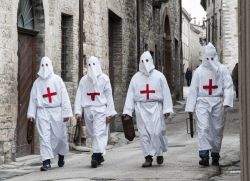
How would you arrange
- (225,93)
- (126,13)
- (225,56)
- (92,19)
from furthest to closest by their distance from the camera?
(225,56)
(126,13)
(92,19)
(225,93)

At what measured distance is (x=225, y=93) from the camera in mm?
10141

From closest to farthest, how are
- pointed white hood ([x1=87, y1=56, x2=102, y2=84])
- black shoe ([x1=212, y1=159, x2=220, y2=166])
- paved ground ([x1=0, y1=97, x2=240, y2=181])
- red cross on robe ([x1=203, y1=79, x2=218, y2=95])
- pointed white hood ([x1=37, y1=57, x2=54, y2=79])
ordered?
1. paved ground ([x1=0, y1=97, x2=240, y2=181])
2. black shoe ([x1=212, y1=159, x2=220, y2=166])
3. red cross on robe ([x1=203, y1=79, x2=218, y2=95])
4. pointed white hood ([x1=37, y1=57, x2=54, y2=79])
5. pointed white hood ([x1=87, y1=56, x2=102, y2=84])

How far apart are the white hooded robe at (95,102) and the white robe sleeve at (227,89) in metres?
2.03

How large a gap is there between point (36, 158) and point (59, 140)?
175 centimetres

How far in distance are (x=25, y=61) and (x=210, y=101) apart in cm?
428

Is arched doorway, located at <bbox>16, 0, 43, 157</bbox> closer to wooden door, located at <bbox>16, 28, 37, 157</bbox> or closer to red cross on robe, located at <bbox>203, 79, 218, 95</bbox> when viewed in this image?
wooden door, located at <bbox>16, 28, 37, 157</bbox>

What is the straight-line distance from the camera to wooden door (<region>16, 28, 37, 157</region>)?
1250cm

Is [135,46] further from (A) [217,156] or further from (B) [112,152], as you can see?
(A) [217,156]

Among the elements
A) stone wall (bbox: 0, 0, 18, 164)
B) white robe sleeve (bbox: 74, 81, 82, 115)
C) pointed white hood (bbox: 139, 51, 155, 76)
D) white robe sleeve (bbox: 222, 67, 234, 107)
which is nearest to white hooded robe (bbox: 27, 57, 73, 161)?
white robe sleeve (bbox: 74, 81, 82, 115)

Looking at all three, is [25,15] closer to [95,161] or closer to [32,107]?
[32,107]

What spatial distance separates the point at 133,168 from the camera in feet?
33.2

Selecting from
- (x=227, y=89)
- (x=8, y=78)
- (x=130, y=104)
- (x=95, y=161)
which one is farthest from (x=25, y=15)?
(x=227, y=89)

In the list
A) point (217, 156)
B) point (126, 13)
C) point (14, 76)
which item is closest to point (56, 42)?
point (14, 76)

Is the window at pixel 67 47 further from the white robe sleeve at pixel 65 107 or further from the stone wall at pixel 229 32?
the stone wall at pixel 229 32
